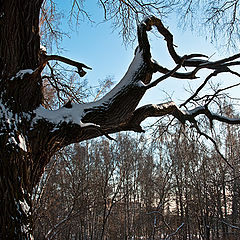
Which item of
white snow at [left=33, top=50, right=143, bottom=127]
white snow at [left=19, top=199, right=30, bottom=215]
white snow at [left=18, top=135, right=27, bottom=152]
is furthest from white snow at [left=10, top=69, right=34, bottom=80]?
white snow at [left=19, top=199, right=30, bottom=215]

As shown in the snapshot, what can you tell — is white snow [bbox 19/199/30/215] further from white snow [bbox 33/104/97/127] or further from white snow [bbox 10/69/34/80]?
white snow [bbox 10/69/34/80]

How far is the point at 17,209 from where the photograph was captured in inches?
79.9

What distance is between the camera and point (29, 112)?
98.0 inches

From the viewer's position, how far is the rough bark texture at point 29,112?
209cm

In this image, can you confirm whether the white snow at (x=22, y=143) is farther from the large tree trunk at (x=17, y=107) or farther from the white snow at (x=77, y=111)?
the white snow at (x=77, y=111)

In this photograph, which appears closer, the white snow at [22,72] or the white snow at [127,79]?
the white snow at [22,72]

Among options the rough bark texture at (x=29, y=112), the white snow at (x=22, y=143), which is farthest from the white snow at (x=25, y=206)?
the white snow at (x=22, y=143)

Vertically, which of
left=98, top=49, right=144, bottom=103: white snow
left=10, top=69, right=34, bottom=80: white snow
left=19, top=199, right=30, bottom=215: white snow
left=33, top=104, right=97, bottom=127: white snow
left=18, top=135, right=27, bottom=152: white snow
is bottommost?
left=19, top=199, right=30, bottom=215: white snow

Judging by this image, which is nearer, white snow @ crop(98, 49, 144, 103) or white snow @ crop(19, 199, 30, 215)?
white snow @ crop(19, 199, 30, 215)

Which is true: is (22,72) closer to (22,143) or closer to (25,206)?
(22,143)

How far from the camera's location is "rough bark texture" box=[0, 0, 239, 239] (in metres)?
2.09

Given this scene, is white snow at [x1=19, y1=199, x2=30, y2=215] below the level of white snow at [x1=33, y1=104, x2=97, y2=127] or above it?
below

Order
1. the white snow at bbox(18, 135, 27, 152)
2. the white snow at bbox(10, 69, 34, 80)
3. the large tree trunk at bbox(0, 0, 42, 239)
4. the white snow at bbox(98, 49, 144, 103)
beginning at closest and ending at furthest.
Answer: the large tree trunk at bbox(0, 0, 42, 239)
the white snow at bbox(18, 135, 27, 152)
the white snow at bbox(10, 69, 34, 80)
the white snow at bbox(98, 49, 144, 103)

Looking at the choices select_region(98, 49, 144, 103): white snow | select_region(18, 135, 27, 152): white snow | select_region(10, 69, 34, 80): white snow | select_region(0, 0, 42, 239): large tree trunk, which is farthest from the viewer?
select_region(98, 49, 144, 103): white snow
